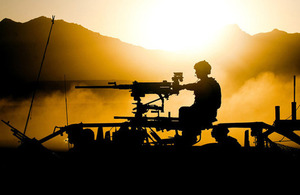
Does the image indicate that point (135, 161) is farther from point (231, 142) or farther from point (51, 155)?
point (231, 142)

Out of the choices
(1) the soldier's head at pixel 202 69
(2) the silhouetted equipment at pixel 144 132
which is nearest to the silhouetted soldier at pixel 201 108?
(1) the soldier's head at pixel 202 69

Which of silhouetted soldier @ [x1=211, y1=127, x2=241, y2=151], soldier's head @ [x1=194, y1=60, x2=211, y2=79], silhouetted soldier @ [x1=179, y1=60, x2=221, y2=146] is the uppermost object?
soldier's head @ [x1=194, y1=60, x2=211, y2=79]

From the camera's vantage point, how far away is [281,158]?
23.8 feet

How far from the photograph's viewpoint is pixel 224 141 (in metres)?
8.02

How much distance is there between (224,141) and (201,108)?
1.17 m

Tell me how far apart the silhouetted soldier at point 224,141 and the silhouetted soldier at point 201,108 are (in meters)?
0.46

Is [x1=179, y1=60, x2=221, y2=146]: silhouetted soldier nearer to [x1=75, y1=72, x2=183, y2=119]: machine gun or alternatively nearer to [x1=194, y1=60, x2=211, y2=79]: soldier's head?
[x1=194, y1=60, x2=211, y2=79]: soldier's head

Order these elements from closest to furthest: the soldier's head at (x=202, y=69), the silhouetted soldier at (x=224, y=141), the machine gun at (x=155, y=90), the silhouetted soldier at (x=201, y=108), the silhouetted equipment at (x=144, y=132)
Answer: the silhouetted soldier at (x=224, y=141), the silhouetted equipment at (x=144, y=132), the silhouetted soldier at (x=201, y=108), the soldier's head at (x=202, y=69), the machine gun at (x=155, y=90)

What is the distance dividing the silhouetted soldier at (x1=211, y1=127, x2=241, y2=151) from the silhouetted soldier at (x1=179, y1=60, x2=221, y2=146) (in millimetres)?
457

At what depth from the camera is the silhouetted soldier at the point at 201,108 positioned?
858 centimetres

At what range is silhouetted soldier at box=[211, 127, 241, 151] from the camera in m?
7.74

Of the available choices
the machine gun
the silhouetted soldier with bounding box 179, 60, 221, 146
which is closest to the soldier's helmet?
the silhouetted soldier with bounding box 179, 60, 221, 146

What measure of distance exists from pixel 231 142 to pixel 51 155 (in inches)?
174

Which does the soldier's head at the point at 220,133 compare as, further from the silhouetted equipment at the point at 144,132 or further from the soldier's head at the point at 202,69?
the soldier's head at the point at 202,69
